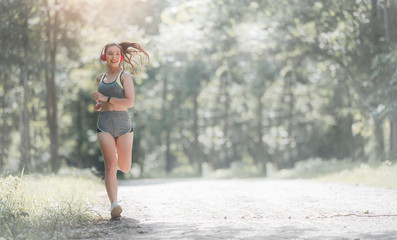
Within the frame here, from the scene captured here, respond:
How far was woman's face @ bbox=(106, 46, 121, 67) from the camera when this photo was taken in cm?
765

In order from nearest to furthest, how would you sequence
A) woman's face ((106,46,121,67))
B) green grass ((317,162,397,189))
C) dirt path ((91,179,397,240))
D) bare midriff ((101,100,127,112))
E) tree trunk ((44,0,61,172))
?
1. dirt path ((91,179,397,240))
2. bare midriff ((101,100,127,112))
3. woman's face ((106,46,121,67))
4. green grass ((317,162,397,189))
5. tree trunk ((44,0,61,172))

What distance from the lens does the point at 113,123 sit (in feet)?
24.3

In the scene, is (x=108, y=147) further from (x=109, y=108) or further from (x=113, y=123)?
(x=109, y=108)

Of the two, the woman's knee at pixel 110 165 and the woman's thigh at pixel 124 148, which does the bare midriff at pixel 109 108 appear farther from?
the woman's knee at pixel 110 165

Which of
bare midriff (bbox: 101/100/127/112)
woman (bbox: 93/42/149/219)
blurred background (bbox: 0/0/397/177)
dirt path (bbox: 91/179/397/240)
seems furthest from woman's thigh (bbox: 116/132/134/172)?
blurred background (bbox: 0/0/397/177)

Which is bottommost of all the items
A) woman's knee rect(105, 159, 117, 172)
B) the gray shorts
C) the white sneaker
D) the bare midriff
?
the white sneaker

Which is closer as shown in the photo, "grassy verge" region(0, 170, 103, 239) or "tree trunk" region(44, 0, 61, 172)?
"grassy verge" region(0, 170, 103, 239)

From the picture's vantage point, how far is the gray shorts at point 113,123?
24.3 ft

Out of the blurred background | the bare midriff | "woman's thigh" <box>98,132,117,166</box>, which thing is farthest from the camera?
the blurred background

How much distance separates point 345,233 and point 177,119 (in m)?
40.1

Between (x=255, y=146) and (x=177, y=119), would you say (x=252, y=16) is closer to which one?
(x=177, y=119)

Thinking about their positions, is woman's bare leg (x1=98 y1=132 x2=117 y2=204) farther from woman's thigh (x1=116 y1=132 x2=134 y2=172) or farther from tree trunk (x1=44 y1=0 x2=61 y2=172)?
tree trunk (x1=44 y1=0 x2=61 y2=172)

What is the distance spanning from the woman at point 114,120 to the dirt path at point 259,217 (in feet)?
2.32

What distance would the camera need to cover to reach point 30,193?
352 inches
